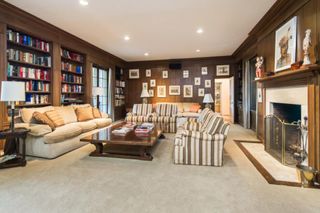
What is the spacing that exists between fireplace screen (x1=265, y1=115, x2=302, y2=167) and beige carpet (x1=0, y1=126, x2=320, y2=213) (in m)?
0.69

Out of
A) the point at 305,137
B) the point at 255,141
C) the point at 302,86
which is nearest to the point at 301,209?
the point at 305,137

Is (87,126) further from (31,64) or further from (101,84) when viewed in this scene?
(101,84)

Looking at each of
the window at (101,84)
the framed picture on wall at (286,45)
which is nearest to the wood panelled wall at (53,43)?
the window at (101,84)

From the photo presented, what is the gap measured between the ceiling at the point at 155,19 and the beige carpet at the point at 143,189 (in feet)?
9.48

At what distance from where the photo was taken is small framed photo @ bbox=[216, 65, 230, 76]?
26.5ft

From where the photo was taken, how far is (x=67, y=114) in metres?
4.65

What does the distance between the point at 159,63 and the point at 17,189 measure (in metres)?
7.38

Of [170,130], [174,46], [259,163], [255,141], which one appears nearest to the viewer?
[259,163]

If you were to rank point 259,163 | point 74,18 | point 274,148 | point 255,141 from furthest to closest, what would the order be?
point 255,141 < point 74,18 < point 274,148 < point 259,163

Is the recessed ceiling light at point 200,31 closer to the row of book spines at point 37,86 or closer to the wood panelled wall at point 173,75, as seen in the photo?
the wood panelled wall at point 173,75

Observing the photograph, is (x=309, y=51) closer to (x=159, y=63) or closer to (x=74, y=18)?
(x=74, y=18)

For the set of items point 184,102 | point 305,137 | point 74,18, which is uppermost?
point 74,18

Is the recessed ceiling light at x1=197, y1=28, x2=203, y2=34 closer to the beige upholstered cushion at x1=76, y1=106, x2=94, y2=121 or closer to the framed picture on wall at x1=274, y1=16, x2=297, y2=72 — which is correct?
the framed picture on wall at x1=274, y1=16, x2=297, y2=72

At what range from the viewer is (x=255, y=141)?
4.67m
